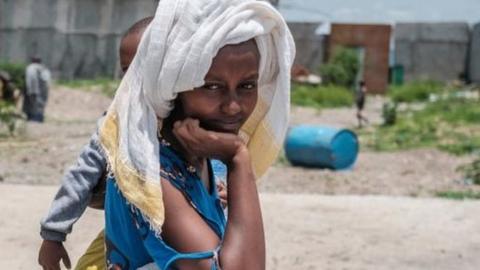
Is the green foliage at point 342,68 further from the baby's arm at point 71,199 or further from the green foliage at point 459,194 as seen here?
the baby's arm at point 71,199

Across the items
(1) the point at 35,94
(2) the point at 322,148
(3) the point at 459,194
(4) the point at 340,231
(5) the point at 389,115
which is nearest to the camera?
(4) the point at 340,231

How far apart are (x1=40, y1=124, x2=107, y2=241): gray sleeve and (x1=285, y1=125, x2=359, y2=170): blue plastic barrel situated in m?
9.42

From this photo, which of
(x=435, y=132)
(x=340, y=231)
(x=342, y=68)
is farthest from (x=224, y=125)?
(x=342, y=68)

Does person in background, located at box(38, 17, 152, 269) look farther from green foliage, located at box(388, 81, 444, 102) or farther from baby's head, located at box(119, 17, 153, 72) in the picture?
green foliage, located at box(388, 81, 444, 102)

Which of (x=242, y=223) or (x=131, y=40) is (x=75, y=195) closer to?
(x=131, y=40)

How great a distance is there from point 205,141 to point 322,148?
10.0 m

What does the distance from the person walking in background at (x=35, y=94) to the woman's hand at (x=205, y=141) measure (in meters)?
16.3

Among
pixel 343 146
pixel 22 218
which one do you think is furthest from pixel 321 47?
pixel 22 218

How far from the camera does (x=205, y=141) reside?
5.65 ft

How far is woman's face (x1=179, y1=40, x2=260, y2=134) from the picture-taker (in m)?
1.72

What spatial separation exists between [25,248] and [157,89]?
397 centimetres

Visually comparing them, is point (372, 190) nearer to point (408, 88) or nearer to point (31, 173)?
point (31, 173)

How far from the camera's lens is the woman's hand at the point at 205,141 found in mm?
1723

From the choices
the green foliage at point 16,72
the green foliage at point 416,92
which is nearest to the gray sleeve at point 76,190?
the green foliage at point 16,72
